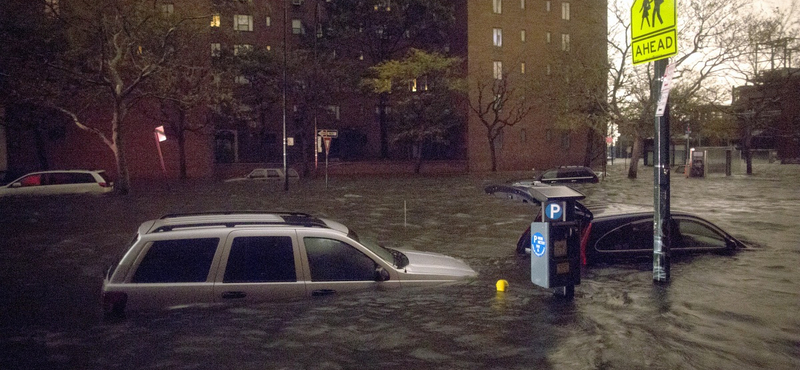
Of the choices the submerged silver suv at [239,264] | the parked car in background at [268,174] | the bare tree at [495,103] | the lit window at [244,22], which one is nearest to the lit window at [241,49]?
the parked car in background at [268,174]

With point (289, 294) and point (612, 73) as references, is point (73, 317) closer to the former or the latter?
point (289, 294)

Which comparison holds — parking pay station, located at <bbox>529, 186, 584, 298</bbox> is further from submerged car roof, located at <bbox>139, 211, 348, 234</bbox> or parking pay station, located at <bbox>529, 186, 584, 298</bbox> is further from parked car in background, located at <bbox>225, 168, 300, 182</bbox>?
parked car in background, located at <bbox>225, 168, 300, 182</bbox>

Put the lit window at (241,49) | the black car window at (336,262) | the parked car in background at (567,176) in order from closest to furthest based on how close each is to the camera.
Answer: the black car window at (336,262) < the parked car in background at (567,176) < the lit window at (241,49)

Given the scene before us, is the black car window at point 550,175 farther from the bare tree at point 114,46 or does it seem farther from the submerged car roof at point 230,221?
the submerged car roof at point 230,221

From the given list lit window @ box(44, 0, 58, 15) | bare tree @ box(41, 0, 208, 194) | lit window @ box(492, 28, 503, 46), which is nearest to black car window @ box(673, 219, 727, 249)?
bare tree @ box(41, 0, 208, 194)

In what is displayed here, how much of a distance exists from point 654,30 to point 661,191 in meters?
2.14

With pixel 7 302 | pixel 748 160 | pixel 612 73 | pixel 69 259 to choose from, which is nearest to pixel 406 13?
pixel 612 73

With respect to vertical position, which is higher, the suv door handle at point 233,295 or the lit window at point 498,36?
the lit window at point 498,36

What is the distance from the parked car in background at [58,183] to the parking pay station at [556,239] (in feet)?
76.9

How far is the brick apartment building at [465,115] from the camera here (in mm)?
43500

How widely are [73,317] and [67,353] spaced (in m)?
2.07

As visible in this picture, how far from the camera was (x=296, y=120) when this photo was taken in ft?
166

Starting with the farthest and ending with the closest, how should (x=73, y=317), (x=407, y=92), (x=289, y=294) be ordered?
(x=407, y=92)
(x=73, y=317)
(x=289, y=294)

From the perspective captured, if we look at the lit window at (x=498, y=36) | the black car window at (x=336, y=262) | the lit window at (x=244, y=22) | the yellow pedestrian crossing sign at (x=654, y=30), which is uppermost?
the lit window at (x=244, y=22)
